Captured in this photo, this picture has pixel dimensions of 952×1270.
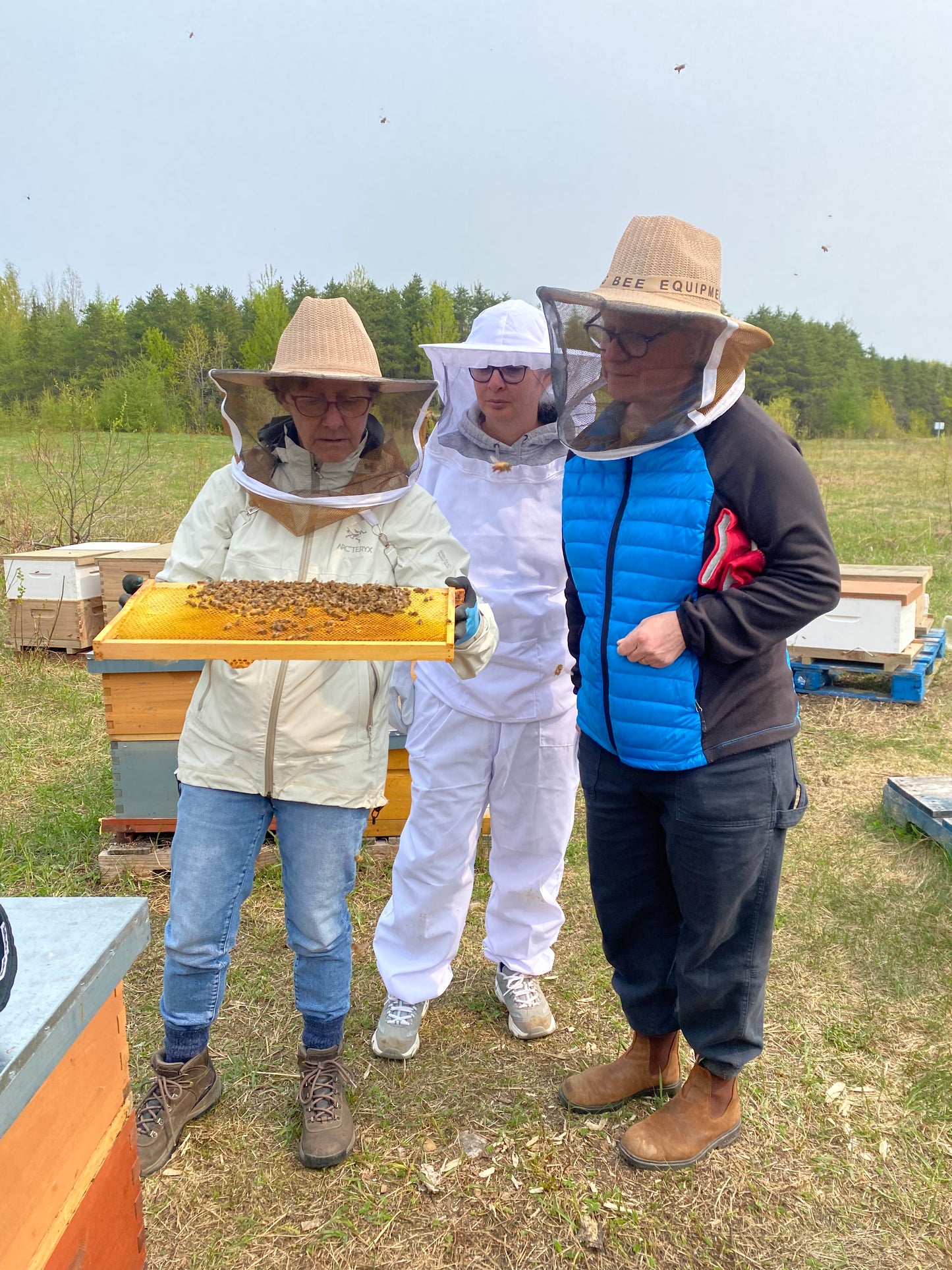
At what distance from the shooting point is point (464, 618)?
214 centimetres

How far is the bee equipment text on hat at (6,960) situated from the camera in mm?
1026

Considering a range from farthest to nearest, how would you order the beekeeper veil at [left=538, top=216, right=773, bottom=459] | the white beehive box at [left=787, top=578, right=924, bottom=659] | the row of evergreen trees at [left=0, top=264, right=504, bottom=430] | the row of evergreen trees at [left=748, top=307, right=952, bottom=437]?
1. the row of evergreen trees at [left=748, top=307, right=952, bottom=437]
2. the row of evergreen trees at [left=0, top=264, right=504, bottom=430]
3. the white beehive box at [left=787, top=578, right=924, bottom=659]
4. the beekeeper veil at [left=538, top=216, right=773, bottom=459]

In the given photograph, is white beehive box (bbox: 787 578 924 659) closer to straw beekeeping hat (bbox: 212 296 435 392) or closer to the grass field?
the grass field

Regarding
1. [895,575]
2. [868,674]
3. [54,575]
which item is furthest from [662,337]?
[54,575]

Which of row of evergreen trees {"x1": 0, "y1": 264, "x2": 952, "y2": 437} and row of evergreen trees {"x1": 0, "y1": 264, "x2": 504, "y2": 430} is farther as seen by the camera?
row of evergreen trees {"x1": 0, "y1": 264, "x2": 504, "y2": 430}

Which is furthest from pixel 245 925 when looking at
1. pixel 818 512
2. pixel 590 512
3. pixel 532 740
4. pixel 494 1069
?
pixel 818 512

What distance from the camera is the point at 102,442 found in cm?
1586

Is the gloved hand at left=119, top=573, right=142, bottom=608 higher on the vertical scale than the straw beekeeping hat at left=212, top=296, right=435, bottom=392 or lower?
lower

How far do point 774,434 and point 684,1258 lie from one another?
→ 6.34 feet

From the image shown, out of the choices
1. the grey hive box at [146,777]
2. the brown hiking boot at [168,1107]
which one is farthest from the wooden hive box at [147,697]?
the brown hiking boot at [168,1107]

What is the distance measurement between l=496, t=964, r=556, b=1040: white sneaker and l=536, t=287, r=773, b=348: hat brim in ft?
7.00

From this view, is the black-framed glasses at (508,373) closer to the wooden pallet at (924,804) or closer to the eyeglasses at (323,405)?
the eyeglasses at (323,405)

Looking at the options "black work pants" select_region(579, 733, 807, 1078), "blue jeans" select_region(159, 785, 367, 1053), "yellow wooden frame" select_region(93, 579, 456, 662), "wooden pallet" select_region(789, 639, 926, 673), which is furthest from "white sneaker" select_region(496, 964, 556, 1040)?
"wooden pallet" select_region(789, 639, 926, 673)

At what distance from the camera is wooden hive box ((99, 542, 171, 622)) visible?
5703 millimetres
